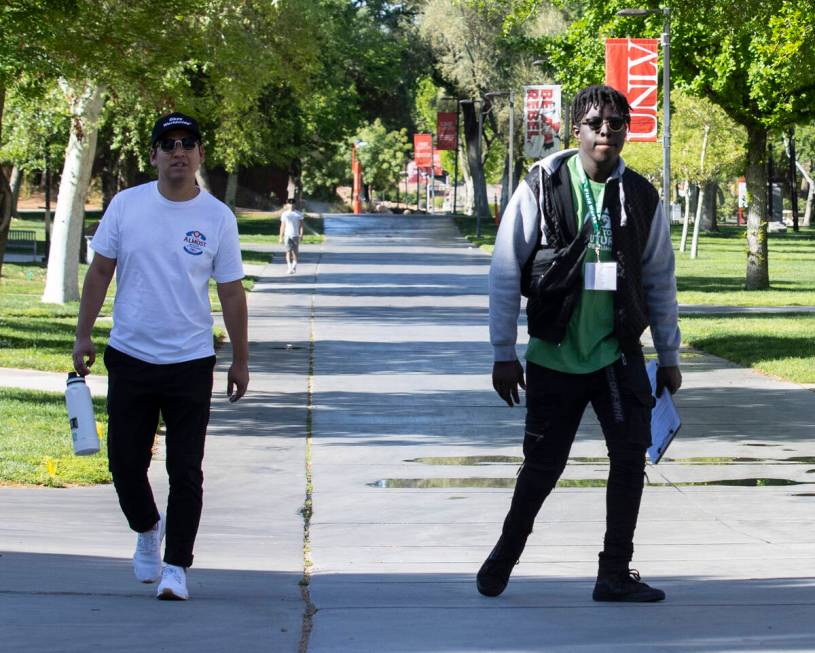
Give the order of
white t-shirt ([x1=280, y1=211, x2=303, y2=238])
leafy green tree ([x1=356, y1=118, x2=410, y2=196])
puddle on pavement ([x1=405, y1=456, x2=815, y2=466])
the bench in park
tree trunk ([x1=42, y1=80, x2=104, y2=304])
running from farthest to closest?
leafy green tree ([x1=356, y1=118, x2=410, y2=196]), the bench in park, white t-shirt ([x1=280, y1=211, x2=303, y2=238]), tree trunk ([x1=42, y1=80, x2=104, y2=304]), puddle on pavement ([x1=405, y1=456, x2=815, y2=466])

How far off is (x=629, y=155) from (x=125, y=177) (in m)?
19.5

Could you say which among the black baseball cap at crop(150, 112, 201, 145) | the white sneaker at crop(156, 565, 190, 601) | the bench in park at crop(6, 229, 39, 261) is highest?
the black baseball cap at crop(150, 112, 201, 145)

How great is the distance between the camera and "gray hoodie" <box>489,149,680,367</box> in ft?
18.7

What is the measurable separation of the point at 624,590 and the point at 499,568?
488mm

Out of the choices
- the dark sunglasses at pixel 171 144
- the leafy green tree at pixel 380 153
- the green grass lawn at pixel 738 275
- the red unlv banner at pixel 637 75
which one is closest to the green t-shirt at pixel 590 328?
the dark sunglasses at pixel 171 144

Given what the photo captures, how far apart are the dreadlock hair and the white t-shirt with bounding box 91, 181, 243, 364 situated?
139 centimetres

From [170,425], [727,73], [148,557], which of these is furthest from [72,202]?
[170,425]

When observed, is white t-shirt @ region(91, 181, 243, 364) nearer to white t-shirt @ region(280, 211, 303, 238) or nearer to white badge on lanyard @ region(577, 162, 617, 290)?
white badge on lanyard @ region(577, 162, 617, 290)

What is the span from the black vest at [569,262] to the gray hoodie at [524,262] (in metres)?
0.03

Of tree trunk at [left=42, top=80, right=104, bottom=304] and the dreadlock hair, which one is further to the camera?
tree trunk at [left=42, top=80, right=104, bottom=304]

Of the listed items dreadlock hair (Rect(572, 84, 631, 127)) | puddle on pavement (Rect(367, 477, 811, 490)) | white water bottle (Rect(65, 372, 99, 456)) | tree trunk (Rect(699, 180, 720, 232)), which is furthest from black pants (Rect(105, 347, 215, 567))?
tree trunk (Rect(699, 180, 720, 232))

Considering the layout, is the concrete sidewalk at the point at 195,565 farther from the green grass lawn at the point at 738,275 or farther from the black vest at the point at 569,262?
the green grass lawn at the point at 738,275

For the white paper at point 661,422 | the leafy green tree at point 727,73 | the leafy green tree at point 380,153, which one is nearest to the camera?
the white paper at point 661,422

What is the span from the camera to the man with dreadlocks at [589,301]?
5.64m
